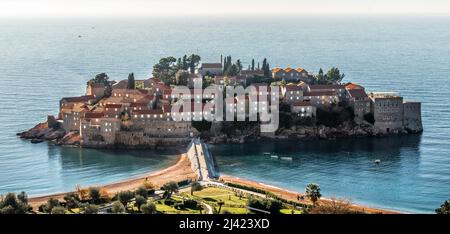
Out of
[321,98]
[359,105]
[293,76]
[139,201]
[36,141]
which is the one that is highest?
[293,76]

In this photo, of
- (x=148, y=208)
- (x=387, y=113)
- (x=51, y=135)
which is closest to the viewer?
(x=148, y=208)

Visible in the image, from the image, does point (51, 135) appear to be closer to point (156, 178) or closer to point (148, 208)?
point (156, 178)

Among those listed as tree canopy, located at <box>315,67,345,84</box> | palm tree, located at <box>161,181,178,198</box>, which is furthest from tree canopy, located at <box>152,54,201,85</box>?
palm tree, located at <box>161,181,178,198</box>

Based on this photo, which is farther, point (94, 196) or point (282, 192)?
point (282, 192)

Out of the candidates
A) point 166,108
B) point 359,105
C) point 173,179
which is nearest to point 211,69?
point 166,108

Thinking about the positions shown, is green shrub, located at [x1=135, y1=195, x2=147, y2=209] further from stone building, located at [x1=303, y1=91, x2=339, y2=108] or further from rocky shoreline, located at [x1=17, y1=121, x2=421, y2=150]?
stone building, located at [x1=303, y1=91, x2=339, y2=108]

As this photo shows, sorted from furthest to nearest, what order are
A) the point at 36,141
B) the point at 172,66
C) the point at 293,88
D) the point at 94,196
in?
1. the point at 172,66
2. the point at 293,88
3. the point at 36,141
4. the point at 94,196

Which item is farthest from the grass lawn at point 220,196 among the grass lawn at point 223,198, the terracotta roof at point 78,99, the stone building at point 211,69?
the stone building at point 211,69
